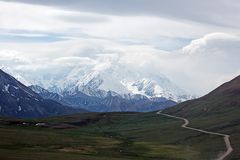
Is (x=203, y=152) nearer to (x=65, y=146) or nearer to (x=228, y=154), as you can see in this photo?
(x=228, y=154)

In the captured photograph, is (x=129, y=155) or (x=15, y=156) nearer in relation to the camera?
(x=15, y=156)

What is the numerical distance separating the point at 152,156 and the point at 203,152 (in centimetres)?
2169

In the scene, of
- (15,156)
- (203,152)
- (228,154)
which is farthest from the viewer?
(203,152)

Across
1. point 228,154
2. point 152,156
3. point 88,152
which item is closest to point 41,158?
point 88,152

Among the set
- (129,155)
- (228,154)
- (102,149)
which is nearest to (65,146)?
(102,149)

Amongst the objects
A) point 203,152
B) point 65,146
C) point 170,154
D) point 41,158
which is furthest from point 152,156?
point 41,158

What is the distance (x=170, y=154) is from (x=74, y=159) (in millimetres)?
49456

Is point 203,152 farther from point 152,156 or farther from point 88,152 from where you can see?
point 88,152

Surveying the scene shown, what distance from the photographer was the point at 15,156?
14175 cm

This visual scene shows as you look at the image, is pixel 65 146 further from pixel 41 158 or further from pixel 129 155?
pixel 41 158

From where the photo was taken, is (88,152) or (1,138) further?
(1,138)

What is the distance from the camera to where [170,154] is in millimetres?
186250

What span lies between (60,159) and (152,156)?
45.8m

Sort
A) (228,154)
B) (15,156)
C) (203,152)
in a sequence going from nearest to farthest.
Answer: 1. (15,156)
2. (228,154)
3. (203,152)
